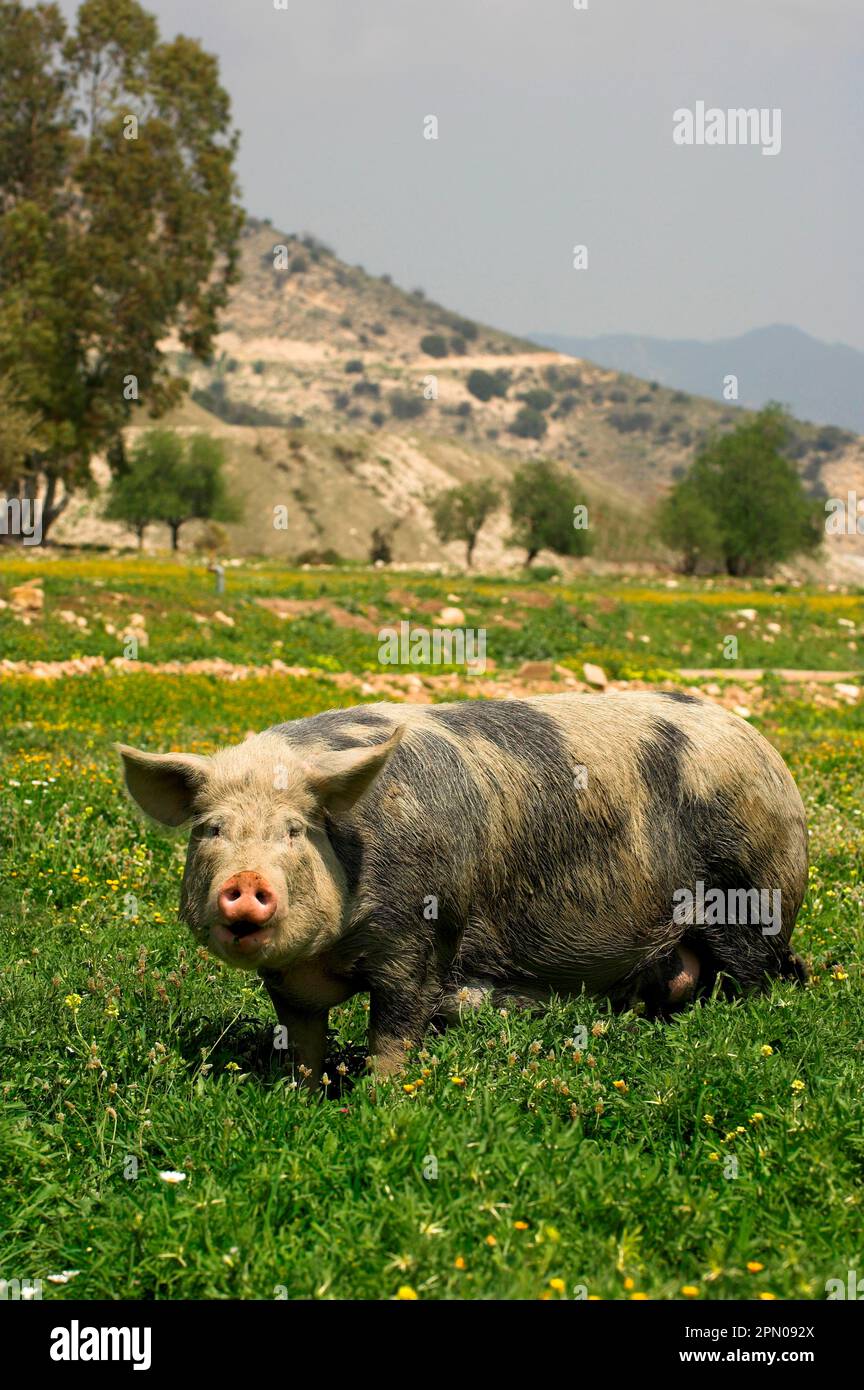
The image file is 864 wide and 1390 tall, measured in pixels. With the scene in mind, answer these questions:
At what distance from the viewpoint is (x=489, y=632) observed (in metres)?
27.1

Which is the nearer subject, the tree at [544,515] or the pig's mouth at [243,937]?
the pig's mouth at [243,937]

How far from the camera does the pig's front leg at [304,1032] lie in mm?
5816

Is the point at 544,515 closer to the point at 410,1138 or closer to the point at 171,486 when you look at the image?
the point at 171,486

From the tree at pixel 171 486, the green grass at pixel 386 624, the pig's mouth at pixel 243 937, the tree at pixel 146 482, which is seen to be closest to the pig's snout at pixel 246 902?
the pig's mouth at pixel 243 937

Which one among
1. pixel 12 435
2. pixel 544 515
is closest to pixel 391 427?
pixel 544 515

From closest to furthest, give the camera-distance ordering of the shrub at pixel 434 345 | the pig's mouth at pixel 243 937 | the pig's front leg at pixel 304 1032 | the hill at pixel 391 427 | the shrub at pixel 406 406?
1. the pig's mouth at pixel 243 937
2. the pig's front leg at pixel 304 1032
3. the hill at pixel 391 427
4. the shrub at pixel 406 406
5. the shrub at pixel 434 345

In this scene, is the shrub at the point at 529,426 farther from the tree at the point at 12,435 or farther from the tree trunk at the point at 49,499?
the tree at the point at 12,435

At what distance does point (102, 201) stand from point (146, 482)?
23.4 m

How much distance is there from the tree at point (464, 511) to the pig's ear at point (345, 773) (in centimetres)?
7777

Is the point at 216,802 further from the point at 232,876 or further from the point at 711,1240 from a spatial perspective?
the point at 711,1240

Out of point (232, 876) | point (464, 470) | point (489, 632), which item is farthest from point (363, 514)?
point (232, 876)

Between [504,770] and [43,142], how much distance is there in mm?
51243
